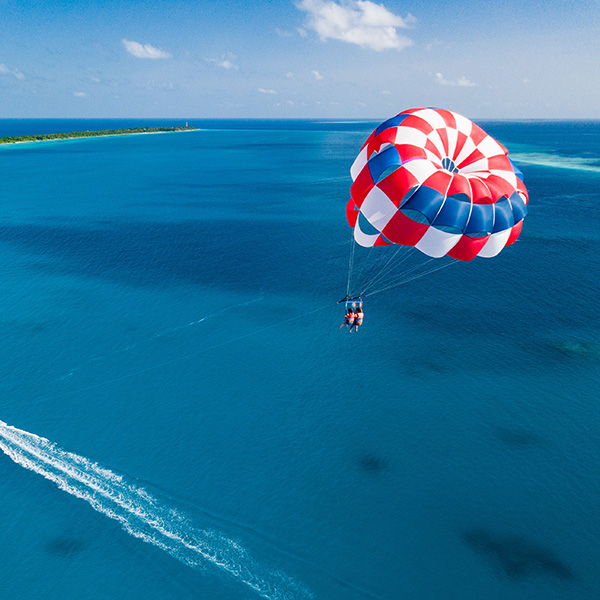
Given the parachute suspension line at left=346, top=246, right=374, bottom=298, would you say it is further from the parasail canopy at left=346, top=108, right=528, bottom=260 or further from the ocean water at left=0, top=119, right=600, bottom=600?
the parasail canopy at left=346, top=108, right=528, bottom=260

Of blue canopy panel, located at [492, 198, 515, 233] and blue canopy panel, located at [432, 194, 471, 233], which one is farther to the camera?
blue canopy panel, located at [492, 198, 515, 233]

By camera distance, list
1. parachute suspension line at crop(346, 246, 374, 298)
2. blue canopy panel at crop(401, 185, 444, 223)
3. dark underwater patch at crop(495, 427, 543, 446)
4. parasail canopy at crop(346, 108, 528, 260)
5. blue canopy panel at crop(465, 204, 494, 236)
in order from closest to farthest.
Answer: blue canopy panel at crop(401, 185, 444, 223), parasail canopy at crop(346, 108, 528, 260), blue canopy panel at crop(465, 204, 494, 236), dark underwater patch at crop(495, 427, 543, 446), parachute suspension line at crop(346, 246, 374, 298)

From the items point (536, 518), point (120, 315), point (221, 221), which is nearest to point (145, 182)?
point (221, 221)

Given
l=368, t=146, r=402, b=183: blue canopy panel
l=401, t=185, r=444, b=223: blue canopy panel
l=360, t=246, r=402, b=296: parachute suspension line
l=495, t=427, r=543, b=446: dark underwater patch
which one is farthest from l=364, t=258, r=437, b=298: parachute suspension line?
l=368, t=146, r=402, b=183: blue canopy panel

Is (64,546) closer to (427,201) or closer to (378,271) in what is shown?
(427,201)

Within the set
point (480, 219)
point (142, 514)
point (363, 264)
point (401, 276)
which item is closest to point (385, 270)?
point (363, 264)

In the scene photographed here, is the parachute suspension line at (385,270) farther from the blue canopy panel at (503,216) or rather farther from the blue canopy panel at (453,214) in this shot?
the blue canopy panel at (453,214)

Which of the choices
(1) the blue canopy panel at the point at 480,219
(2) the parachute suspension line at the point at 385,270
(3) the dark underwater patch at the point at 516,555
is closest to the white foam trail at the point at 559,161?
(2) the parachute suspension line at the point at 385,270
